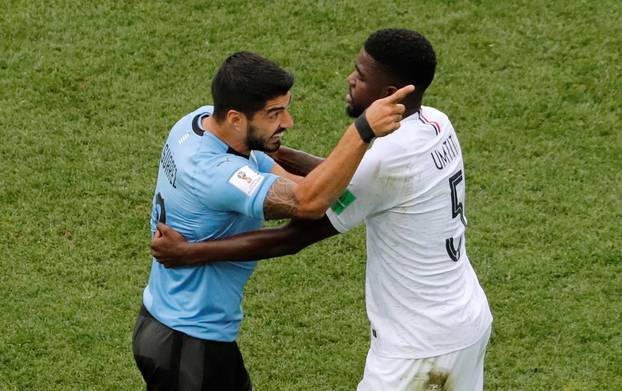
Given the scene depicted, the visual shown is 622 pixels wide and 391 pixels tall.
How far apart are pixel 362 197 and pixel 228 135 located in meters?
0.78

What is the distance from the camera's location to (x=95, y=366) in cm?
873

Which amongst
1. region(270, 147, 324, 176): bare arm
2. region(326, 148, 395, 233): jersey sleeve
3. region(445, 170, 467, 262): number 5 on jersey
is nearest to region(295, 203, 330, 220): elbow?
region(326, 148, 395, 233): jersey sleeve

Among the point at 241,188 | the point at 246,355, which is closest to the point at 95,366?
the point at 246,355

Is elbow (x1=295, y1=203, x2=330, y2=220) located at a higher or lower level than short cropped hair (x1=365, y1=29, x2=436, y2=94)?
lower

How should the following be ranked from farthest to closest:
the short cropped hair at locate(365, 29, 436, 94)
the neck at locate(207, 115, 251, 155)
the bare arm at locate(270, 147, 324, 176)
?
the bare arm at locate(270, 147, 324, 176), the neck at locate(207, 115, 251, 155), the short cropped hair at locate(365, 29, 436, 94)

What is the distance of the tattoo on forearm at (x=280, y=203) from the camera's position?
6.32 m

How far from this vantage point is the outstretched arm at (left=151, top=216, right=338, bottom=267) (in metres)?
6.49

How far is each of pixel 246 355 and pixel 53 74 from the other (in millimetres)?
4181

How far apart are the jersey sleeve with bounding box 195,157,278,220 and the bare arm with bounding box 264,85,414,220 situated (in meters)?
0.05

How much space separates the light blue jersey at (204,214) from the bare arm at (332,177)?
86 mm

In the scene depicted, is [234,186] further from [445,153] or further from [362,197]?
[445,153]

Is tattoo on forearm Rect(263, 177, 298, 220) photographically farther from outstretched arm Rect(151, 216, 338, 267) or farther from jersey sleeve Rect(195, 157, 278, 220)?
outstretched arm Rect(151, 216, 338, 267)

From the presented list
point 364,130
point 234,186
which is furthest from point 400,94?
point 234,186

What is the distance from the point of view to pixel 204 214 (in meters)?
6.56
